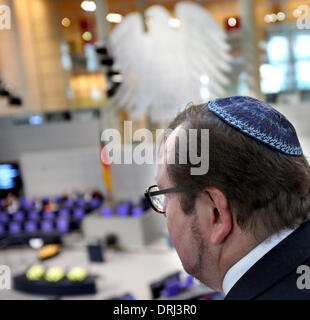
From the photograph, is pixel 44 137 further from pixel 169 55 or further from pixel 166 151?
pixel 166 151

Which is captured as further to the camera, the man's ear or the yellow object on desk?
the yellow object on desk

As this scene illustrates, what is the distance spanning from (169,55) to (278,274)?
28.1ft

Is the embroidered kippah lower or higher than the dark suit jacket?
higher

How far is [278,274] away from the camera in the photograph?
3.33 ft

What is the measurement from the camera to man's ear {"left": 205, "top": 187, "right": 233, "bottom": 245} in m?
→ 1.04

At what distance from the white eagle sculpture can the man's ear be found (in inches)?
286

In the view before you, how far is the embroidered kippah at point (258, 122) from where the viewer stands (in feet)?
3.39

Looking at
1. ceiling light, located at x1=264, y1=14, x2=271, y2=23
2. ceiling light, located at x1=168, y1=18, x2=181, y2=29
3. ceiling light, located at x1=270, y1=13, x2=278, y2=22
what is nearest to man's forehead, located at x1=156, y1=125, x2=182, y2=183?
ceiling light, located at x1=168, y1=18, x2=181, y2=29

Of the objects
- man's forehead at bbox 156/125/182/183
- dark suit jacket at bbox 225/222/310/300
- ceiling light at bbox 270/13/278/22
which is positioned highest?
ceiling light at bbox 270/13/278/22

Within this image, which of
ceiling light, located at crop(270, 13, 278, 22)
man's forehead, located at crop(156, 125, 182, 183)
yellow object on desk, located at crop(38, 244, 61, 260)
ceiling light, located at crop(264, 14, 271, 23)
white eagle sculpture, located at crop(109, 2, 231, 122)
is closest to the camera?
man's forehead, located at crop(156, 125, 182, 183)

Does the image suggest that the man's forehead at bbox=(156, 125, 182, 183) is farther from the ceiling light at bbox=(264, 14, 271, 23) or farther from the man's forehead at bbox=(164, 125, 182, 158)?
the ceiling light at bbox=(264, 14, 271, 23)

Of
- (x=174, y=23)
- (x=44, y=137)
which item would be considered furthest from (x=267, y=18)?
(x=44, y=137)

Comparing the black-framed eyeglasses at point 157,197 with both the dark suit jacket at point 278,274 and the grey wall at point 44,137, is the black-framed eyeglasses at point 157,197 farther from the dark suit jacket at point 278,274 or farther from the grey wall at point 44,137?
the grey wall at point 44,137
